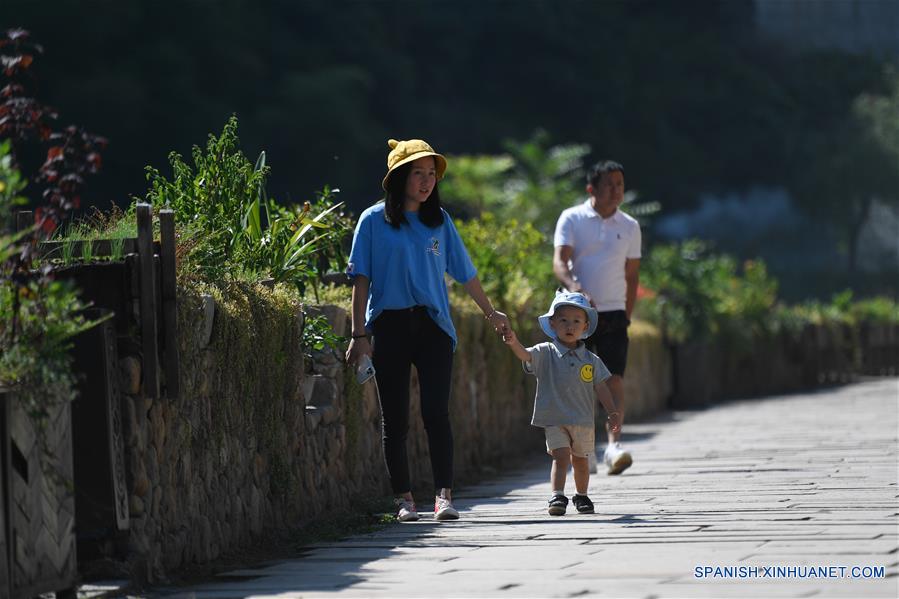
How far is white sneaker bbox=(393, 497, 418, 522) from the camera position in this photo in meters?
8.01

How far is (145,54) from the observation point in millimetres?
44125

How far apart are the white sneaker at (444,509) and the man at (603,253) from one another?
209 centimetres

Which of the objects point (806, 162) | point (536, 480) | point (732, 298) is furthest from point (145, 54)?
point (536, 480)

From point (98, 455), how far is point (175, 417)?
601 mm

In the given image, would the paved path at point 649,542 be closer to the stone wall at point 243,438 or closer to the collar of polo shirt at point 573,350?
the stone wall at point 243,438

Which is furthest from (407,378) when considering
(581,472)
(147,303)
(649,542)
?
(147,303)

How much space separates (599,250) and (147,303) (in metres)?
4.30

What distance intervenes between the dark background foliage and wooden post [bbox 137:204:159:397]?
104 feet

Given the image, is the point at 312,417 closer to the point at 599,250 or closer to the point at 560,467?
the point at 560,467

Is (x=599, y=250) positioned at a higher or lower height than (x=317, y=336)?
higher

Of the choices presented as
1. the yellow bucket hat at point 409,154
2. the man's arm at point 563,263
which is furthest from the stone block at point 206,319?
the man's arm at point 563,263

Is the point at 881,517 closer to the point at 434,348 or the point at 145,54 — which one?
the point at 434,348

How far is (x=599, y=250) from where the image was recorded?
33.0 feet

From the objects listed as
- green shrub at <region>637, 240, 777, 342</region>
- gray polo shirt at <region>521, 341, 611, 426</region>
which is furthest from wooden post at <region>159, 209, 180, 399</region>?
green shrub at <region>637, 240, 777, 342</region>
